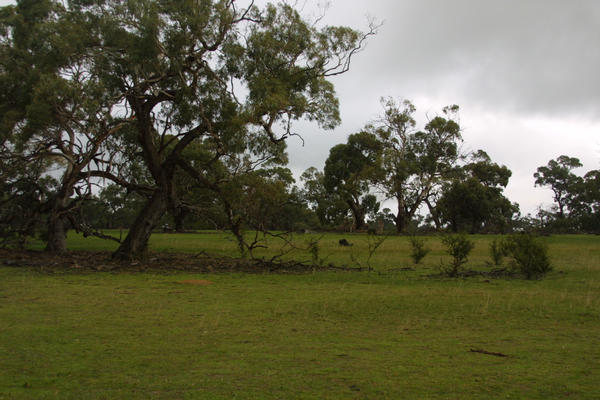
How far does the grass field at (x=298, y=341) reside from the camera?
4742 millimetres

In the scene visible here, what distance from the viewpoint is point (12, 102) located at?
2069 cm

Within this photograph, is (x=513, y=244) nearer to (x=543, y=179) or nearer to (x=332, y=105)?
(x=332, y=105)

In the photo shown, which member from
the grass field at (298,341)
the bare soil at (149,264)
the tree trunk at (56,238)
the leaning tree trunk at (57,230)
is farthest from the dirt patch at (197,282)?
the tree trunk at (56,238)

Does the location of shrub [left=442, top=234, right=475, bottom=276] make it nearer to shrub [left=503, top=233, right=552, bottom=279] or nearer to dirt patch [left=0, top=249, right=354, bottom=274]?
shrub [left=503, top=233, right=552, bottom=279]

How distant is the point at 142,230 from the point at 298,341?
13.9 m

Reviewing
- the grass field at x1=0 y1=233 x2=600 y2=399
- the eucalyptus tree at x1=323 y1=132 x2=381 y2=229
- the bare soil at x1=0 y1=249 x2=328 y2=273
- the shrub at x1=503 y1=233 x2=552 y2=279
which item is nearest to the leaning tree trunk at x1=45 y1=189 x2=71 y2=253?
the bare soil at x1=0 y1=249 x2=328 y2=273

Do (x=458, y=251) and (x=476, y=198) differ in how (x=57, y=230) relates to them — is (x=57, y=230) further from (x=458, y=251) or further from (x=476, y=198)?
(x=476, y=198)

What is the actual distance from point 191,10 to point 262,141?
5383 millimetres

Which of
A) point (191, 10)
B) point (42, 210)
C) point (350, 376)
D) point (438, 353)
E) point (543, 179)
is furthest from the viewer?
point (543, 179)

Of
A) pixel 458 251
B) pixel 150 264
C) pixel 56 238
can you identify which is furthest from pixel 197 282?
pixel 56 238

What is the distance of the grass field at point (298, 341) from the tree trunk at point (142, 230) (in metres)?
6.44

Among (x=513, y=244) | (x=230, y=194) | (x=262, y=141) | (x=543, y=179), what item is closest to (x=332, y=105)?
(x=262, y=141)

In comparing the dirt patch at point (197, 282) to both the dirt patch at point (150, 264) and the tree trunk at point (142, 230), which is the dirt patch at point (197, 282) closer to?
the dirt patch at point (150, 264)

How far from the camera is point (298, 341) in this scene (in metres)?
6.68
